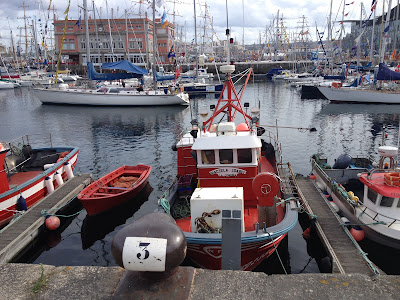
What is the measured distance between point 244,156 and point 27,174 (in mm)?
11988

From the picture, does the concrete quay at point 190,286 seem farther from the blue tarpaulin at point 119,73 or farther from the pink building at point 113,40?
the pink building at point 113,40

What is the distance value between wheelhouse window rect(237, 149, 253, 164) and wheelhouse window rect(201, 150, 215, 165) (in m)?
0.94

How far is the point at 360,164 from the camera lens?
58.3ft

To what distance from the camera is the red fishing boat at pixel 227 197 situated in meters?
9.23

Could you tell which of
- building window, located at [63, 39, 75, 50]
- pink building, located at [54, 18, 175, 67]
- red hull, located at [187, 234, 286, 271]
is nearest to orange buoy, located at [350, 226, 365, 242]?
red hull, located at [187, 234, 286, 271]

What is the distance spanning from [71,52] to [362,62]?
89.5m

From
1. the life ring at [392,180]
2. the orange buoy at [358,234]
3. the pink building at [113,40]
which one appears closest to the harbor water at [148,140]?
the orange buoy at [358,234]

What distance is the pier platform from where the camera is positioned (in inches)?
457

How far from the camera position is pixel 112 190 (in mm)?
15930

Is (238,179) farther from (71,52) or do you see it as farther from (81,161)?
(71,52)

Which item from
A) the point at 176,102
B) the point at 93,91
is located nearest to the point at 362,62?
the point at 176,102

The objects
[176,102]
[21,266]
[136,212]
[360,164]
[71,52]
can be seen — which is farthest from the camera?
[71,52]

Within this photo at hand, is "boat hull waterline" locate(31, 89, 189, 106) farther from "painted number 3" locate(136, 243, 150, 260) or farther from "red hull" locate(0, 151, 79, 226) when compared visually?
"painted number 3" locate(136, 243, 150, 260)

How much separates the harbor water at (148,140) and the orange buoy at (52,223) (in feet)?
1.78
